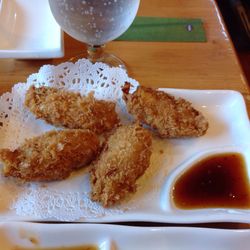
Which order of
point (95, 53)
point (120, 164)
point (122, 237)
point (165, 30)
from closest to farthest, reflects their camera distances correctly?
1. point (122, 237)
2. point (120, 164)
3. point (95, 53)
4. point (165, 30)

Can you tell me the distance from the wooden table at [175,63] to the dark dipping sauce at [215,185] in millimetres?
393

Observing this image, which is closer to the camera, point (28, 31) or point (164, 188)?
point (164, 188)

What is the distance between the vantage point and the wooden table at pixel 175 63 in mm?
1803

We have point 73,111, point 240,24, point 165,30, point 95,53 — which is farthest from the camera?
point 240,24

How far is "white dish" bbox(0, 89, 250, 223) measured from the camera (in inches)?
52.0

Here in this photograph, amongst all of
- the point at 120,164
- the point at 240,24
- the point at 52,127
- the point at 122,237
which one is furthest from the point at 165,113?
the point at 240,24

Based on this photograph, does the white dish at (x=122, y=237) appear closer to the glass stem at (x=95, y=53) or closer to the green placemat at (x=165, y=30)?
the glass stem at (x=95, y=53)

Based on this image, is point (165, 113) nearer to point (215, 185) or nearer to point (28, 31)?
point (215, 185)

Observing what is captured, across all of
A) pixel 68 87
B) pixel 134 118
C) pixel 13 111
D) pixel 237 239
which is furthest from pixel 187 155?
pixel 13 111

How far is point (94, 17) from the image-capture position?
150cm

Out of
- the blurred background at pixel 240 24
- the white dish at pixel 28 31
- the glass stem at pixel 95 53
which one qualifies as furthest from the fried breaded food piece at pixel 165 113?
the blurred background at pixel 240 24

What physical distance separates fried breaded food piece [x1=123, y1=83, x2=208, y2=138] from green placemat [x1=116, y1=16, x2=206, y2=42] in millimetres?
416

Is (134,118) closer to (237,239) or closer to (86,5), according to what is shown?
(86,5)

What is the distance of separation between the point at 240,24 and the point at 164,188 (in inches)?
63.2
